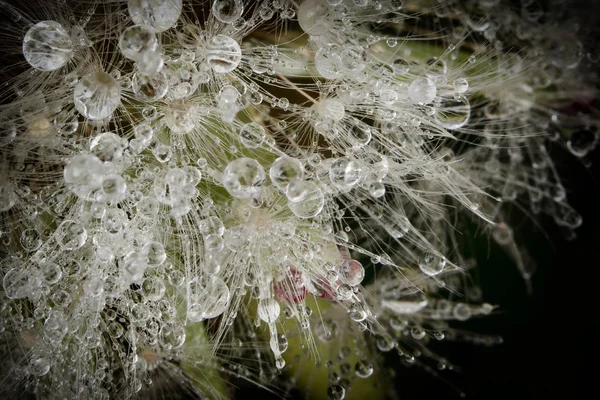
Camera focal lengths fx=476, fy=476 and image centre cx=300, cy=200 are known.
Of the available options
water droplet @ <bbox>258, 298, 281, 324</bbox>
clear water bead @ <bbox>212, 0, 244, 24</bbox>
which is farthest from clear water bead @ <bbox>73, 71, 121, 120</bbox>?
water droplet @ <bbox>258, 298, 281, 324</bbox>

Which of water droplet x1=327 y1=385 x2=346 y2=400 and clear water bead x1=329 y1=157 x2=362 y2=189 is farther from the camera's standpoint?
water droplet x1=327 y1=385 x2=346 y2=400

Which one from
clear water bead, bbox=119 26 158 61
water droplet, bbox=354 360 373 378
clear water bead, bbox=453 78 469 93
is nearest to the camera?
clear water bead, bbox=119 26 158 61

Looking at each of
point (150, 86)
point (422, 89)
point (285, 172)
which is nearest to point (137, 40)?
point (150, 86)

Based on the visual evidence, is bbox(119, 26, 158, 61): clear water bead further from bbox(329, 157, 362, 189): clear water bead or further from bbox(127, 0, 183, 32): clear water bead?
bbox(329, 157, 362, 189): clear water bead

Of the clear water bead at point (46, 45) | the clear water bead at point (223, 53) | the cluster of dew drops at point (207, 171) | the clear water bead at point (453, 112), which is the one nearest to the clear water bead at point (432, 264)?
the cluster of dew drops at point (207, 171)

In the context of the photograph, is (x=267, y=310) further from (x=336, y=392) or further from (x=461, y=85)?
(x=461, y=85)

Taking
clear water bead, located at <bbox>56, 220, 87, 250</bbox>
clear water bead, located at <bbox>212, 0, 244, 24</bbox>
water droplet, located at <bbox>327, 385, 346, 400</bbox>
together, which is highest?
clear water bead, located at <bbox>212, 0, 244, 24</bbox>

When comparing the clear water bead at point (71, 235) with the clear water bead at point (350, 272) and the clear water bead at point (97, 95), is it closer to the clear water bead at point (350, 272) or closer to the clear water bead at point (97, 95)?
the clear water bead at point (97, 95)

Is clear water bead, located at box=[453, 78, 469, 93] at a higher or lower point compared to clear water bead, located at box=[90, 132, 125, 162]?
higher

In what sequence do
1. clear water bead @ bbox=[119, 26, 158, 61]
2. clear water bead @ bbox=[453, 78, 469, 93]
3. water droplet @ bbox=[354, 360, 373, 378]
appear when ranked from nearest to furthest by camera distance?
clear water bead @ bbox=[119, 26, 158, 61] → clear water bead @ bbox=[453, 78, 469, 93] → water droplet @ bbox=[354, 360, 373, 378]
